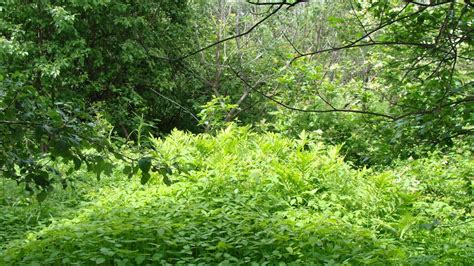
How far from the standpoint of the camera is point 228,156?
616cm

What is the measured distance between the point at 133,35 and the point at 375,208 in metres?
7.25

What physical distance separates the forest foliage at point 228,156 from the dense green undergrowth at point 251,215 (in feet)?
0.06

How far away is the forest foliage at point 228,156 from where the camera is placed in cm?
219

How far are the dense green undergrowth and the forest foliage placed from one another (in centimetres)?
2

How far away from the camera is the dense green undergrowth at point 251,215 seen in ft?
11.1

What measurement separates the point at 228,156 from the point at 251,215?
2174mm

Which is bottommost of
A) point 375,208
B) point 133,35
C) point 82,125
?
point 375,208

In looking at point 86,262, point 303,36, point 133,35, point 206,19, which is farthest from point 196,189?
point 303,36

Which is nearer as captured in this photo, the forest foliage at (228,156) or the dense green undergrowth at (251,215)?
the forest foliage at (228,156)

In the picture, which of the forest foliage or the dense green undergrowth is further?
the dense green undergrowth

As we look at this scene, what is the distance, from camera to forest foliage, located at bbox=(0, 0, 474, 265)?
219 centimetres

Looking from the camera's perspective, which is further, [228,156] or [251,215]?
[228,156]

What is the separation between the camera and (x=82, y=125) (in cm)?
212

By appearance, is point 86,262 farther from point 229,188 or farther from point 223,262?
point 229,188
